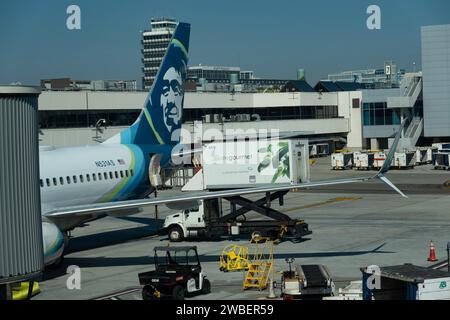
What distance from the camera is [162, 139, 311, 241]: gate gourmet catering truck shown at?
46.9 metres

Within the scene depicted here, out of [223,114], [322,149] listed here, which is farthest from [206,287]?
[322,149]

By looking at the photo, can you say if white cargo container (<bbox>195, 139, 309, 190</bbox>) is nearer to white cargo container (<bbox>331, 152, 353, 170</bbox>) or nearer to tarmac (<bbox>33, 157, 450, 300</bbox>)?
tarmac (<bbox>33, 157, 450, 300</bbox>)

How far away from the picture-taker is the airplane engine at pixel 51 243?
34406 mm

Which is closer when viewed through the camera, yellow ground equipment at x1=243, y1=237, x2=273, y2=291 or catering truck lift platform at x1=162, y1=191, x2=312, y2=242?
yellow ground equipment at x1=243, y1=237, x2=273, y2=291

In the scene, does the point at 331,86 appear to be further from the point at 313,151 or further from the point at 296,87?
the point at 313,151

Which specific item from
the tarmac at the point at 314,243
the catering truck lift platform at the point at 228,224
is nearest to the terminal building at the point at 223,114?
the tarmac at the point at 314,243

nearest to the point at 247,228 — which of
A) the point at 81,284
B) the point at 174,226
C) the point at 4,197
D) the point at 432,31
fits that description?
the point at 174,226

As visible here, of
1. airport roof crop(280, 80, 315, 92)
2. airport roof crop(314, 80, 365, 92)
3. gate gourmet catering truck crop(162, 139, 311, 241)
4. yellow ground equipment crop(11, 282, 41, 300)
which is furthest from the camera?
airport roof crop(314, 80, 365, 92)

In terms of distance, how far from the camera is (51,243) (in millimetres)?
34562

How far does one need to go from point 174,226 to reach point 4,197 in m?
26.8

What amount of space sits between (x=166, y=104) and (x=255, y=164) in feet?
24.6

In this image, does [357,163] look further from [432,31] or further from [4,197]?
[4,197]

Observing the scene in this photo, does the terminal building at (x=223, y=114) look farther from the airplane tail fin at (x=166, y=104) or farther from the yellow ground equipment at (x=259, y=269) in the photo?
the yellow ground equipment at (x=259, y=269)

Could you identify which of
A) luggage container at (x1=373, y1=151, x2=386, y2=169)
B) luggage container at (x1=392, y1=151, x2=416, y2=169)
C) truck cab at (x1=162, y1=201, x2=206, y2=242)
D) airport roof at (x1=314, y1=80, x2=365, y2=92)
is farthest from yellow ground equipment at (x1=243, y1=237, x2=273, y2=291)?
airport roof at (x1=314, y1=80, x2=365, y2=92)
